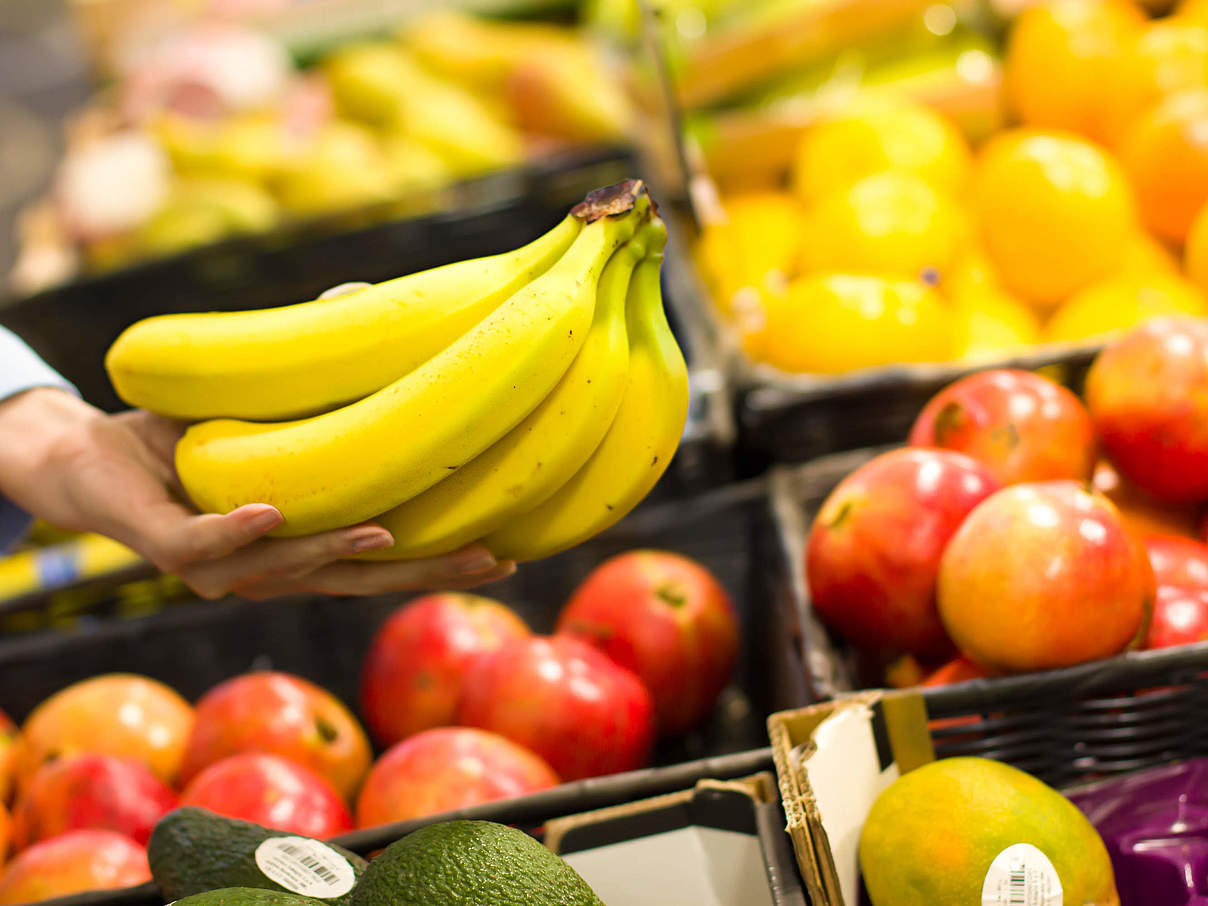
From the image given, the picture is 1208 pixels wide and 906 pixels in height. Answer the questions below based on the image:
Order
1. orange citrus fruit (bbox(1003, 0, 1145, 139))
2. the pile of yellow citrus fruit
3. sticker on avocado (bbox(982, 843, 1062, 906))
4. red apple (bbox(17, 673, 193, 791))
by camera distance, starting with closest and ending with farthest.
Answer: sticker on avocado (bbox(982, 843, 1062, 906))
red apple (bbox(17, 673, 193, 791))
the pile of yellow citrus fruit
orange citrus fruit (bbox(1003, 0, 1145, 139))

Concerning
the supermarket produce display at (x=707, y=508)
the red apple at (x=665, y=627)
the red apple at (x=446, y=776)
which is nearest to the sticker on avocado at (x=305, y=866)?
the supermarket produce display at (x=707, y=508)

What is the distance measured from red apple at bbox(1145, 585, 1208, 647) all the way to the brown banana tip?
62 cm

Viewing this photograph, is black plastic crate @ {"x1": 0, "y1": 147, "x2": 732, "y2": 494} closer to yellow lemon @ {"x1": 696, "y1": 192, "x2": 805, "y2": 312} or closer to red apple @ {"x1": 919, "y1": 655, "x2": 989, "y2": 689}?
yellow lemon @ {"x1": 696, "y1": 192, "x2": 805, "y2": 312}

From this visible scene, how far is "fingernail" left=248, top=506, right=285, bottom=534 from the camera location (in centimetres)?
78

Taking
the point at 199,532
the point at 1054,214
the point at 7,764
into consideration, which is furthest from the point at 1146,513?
the point at 7,764

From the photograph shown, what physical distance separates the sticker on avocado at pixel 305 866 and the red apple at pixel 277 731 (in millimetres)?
449

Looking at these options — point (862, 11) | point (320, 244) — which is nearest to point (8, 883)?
point (320, 244)

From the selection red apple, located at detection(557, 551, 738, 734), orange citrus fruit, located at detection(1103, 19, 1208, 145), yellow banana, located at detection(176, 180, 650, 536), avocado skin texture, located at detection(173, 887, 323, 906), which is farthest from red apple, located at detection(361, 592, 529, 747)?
orange citrus fruit, located at detection(1103, 19, 1208, 145)

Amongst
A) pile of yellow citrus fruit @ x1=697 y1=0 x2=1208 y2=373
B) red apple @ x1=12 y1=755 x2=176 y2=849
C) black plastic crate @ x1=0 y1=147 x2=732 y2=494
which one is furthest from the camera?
black plastic crate @ x1=0 y1=147 x2=732 y2=494

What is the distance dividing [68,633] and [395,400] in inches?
39.4

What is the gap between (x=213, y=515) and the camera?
2.66ft

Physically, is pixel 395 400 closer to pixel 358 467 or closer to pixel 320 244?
pixel 358 467

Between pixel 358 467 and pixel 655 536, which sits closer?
pixel 358 467

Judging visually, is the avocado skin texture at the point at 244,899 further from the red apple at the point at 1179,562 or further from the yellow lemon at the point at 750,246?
the yellow lemon at the point at 750,246
